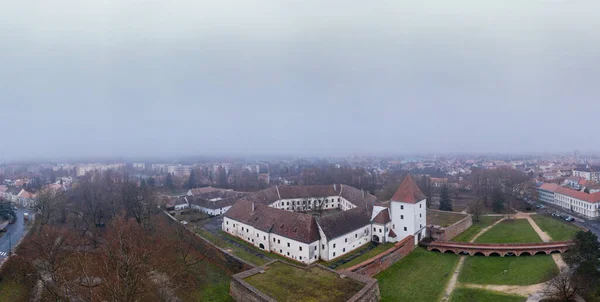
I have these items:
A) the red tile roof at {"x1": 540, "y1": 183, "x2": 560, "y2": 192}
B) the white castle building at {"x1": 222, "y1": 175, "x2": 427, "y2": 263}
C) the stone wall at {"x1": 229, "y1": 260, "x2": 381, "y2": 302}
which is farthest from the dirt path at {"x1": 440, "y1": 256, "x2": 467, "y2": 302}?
the red tile roof at {"x1": 540, "y1": 183, "x2": 560, "y2": 192}

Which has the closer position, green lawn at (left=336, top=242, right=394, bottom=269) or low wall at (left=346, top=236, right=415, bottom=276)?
low wall at (left=346, top=236, right=415, bottom=276)

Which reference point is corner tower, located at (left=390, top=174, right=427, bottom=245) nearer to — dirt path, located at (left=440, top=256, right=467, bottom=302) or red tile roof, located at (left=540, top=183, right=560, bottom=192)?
dirt path, located at (left=440, top=256, right=467, bottom=302)

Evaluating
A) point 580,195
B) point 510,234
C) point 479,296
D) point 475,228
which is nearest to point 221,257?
point 479,296

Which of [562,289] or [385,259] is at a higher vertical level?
[562,289]

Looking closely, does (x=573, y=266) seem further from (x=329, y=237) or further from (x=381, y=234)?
(x=329, y=237)

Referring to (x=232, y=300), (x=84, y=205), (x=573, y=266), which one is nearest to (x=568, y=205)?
(x=573, y=266)

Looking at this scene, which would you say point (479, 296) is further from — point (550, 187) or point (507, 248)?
point (550, 187)
